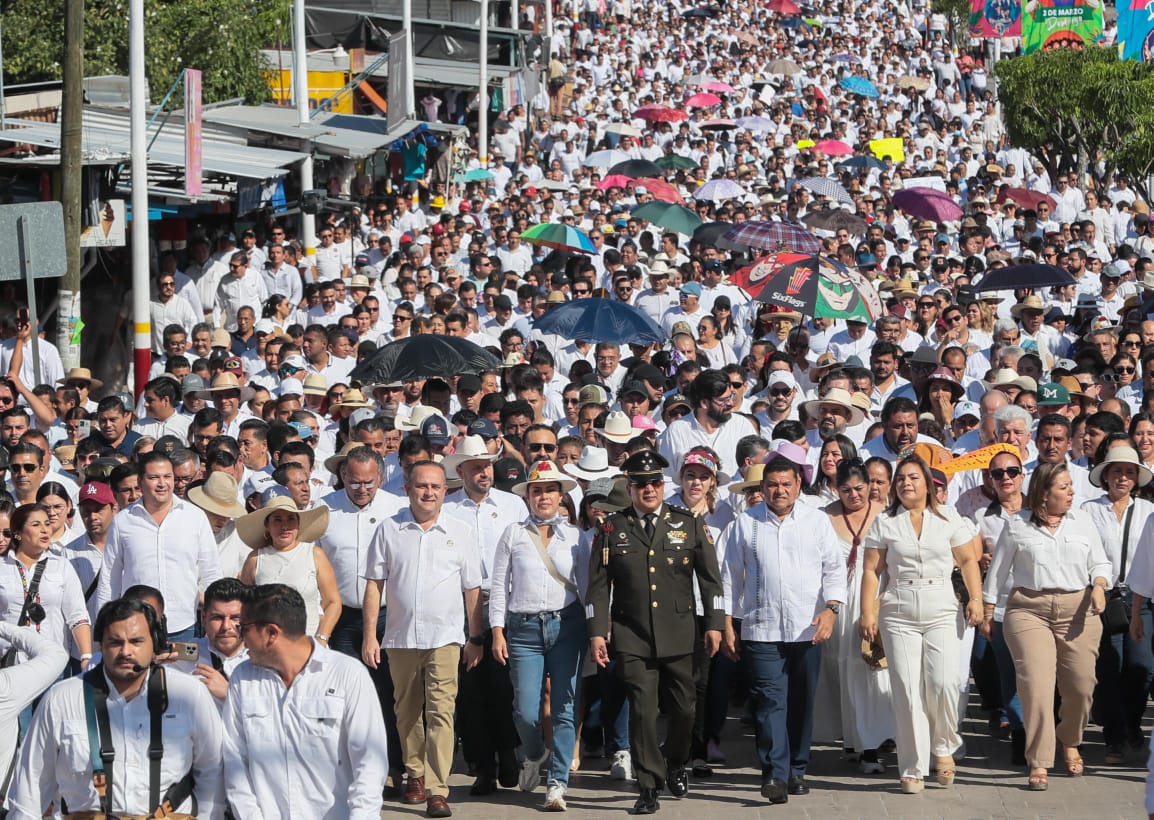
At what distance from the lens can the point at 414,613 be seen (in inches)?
382

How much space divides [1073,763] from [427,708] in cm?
321

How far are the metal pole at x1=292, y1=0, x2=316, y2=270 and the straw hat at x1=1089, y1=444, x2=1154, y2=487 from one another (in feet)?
48.9

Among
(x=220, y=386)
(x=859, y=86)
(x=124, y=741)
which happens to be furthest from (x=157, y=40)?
(x=124, y=741)

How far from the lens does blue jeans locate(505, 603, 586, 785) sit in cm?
980

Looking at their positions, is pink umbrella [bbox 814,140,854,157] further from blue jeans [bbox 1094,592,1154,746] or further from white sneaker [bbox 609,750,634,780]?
white sneaker [bbox 609,750,634,780]

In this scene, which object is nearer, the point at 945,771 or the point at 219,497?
the point at 945,771

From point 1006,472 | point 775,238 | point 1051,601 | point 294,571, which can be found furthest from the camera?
point 775,238

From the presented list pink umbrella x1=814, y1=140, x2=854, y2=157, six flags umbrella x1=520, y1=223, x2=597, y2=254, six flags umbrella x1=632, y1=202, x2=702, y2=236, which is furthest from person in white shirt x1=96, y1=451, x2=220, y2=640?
pink umbrella x1=814, y1=140, x2=854, y2=157

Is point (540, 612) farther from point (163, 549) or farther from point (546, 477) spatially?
point (163, 549)

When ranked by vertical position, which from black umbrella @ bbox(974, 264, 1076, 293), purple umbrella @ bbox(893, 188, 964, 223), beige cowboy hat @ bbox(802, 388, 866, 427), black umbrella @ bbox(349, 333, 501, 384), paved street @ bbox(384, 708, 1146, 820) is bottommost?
paved street @ bbox(384, 708, 1146, 820)

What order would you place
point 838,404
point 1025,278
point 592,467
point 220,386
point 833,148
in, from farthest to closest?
point 833,148 → point 1025,278 → point 220,386 → point 838,404 → point 592,467

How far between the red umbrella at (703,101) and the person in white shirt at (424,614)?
3549 centimetres

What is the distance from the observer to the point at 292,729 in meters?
6.27

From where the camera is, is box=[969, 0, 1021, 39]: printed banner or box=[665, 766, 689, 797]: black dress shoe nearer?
box=[665, 766, 689, 797]: black dress shoe
